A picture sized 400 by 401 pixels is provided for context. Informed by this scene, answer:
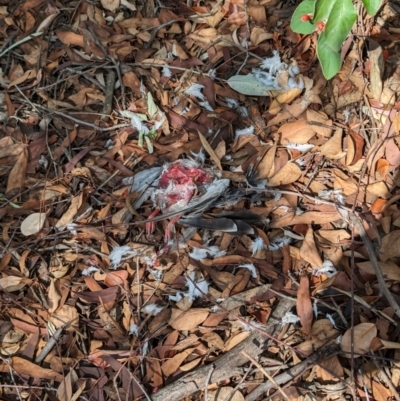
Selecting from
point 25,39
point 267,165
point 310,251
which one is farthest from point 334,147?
point 25,39

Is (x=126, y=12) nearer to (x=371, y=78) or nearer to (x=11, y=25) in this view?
(x=11, y=25)

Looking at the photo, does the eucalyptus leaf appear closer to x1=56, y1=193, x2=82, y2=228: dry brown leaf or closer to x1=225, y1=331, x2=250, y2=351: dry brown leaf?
x1=225, y1=331, x2=250, y2=351: dry brown leaf

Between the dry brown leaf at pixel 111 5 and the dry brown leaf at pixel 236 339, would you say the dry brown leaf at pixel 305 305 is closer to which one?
the dry brown leaf at pixel 236 339

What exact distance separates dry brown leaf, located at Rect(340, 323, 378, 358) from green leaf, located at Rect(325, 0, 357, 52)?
75cm

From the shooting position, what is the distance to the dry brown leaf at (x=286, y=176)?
1.57 meters

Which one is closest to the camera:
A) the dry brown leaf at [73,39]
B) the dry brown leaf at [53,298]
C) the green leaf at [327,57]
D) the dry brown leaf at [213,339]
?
the green leaf at [327,57]

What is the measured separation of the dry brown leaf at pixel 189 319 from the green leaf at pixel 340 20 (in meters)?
0.82

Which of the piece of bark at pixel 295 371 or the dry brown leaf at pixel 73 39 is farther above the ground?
the dry brown leaf at pixel 73 39

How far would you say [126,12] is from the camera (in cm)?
196

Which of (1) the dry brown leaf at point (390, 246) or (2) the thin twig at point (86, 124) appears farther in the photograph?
(2) the thin twig at point (86, 124)

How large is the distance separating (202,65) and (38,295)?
969mm

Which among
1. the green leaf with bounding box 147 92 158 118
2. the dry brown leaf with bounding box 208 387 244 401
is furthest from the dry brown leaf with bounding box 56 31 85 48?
the dry brown leaf with bounding box 208 387 244 401

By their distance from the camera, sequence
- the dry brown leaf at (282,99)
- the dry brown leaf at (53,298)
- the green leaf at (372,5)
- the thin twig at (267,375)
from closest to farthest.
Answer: the green leaf at (372,5), the thin twig at (267,375), the dry brown leaf at (53,298), the dry brown leaf at (282,99)

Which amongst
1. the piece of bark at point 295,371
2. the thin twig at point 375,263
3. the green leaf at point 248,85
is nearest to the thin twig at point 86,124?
the green leaf at point 248,85
